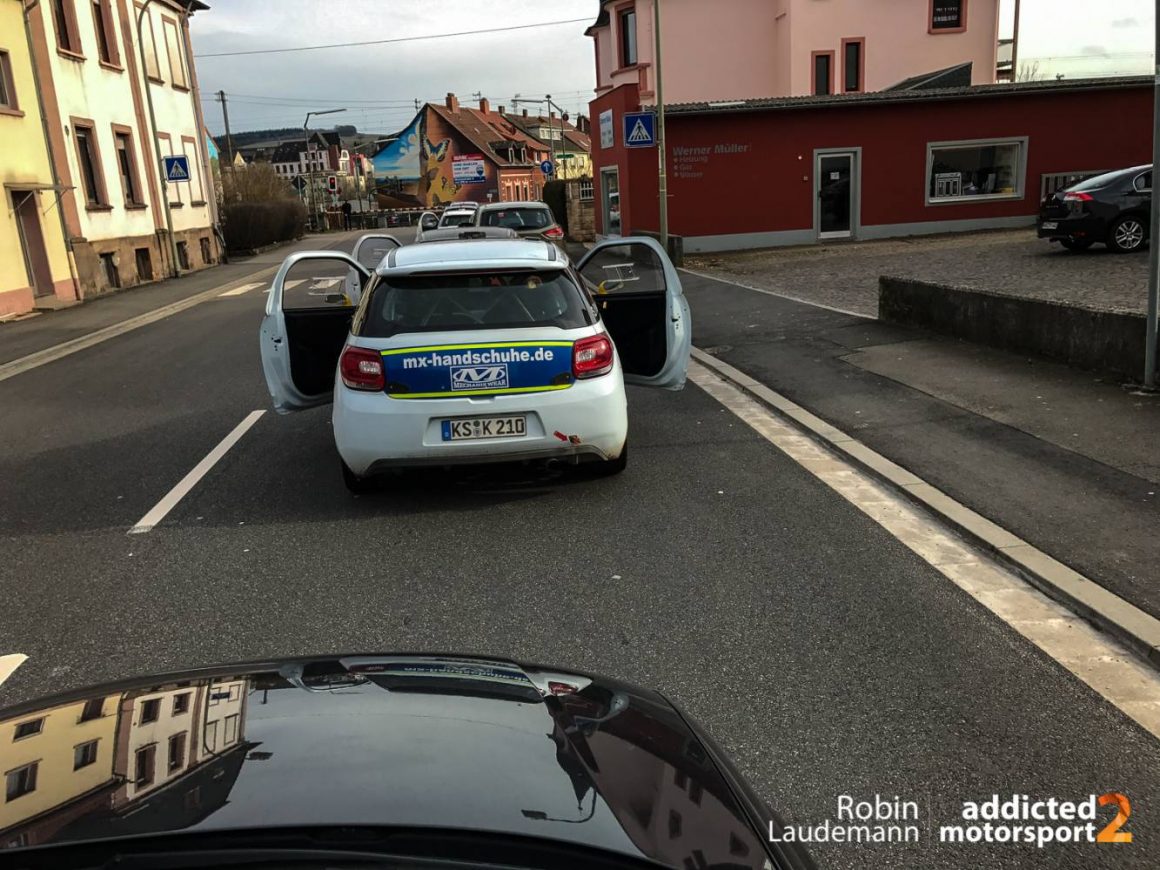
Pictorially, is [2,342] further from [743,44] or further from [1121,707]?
[743,44]

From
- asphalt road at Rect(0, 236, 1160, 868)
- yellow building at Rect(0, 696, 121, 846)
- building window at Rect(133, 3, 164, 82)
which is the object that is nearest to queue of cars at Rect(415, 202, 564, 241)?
building window at Rect(133, 3, 164, 82)

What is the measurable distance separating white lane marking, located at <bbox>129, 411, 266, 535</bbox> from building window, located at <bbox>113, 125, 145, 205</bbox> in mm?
21148

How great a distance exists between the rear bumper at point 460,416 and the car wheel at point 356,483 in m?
0.25

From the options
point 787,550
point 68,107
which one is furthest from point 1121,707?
point 68,107

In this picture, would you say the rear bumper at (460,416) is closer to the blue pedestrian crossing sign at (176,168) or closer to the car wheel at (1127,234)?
the car wheel at (1127,234)

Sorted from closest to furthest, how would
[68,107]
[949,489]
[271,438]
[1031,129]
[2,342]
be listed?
[949,489] < [271,438] < [2,342] < [68,107] < [1031,129]

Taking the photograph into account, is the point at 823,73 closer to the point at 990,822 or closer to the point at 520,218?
the point at 520,218

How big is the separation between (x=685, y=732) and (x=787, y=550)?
10.1 feet

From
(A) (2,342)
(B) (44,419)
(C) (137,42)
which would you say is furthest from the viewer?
(C) (137,42)

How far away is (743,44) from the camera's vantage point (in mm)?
39219

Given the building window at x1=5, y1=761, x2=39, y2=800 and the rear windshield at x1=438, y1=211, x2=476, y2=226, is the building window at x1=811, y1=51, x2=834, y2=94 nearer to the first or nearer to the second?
the rear windshield at x1=438, y1=211, x2=476, y2=226

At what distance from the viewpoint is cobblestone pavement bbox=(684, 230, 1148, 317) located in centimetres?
1338

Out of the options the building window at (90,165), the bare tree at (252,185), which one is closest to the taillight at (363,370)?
the building window at (90,165)

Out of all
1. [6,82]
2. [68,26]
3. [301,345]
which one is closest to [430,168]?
[68,26]
